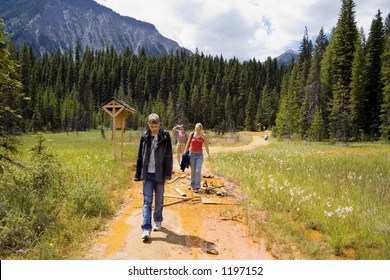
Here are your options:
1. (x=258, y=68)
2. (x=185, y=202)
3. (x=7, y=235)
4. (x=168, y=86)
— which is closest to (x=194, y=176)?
(x=185, y=202)

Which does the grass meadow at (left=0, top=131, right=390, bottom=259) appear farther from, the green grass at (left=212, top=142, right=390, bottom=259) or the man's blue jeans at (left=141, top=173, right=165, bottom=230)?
the man's blue jeans at (left=141, top=173, right=165, bottom=230)

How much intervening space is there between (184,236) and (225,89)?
10335 cm

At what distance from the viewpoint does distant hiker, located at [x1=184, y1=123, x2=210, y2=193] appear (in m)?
9.59

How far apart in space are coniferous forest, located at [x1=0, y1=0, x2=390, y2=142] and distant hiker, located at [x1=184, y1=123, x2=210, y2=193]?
15.9 feet

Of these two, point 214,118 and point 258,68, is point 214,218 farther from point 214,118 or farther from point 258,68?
point 258,68

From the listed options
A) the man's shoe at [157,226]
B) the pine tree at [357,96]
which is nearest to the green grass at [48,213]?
the man's shoe at [157,226]

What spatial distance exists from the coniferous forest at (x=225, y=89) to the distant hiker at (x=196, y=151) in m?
4.84

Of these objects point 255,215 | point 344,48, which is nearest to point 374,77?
point 344,48

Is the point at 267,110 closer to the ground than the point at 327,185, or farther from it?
farther from it

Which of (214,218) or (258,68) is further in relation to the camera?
(258,68)

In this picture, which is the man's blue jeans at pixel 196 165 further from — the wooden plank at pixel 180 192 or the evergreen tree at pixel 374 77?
the evergreen tree at pixel 374 77

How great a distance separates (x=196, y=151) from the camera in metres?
9.70
